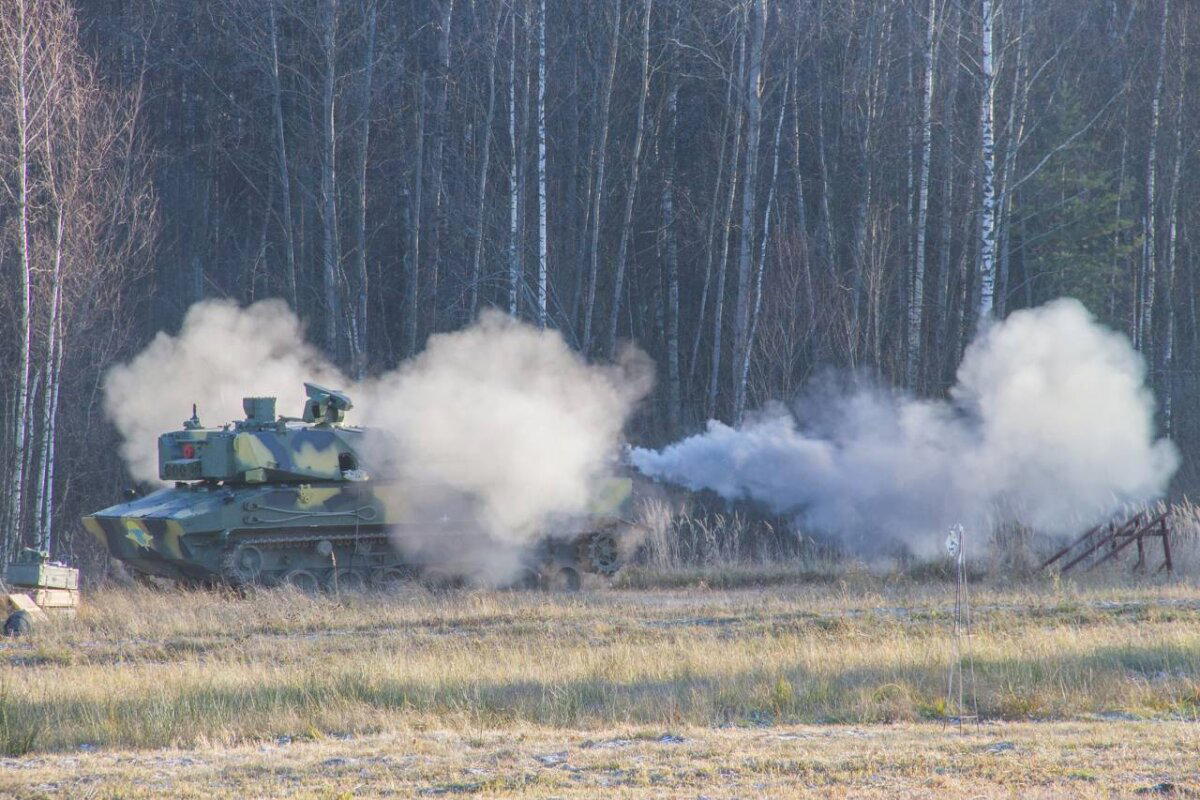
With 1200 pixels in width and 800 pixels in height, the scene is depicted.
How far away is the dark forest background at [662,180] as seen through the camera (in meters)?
29.5

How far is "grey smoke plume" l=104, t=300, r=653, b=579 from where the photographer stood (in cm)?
1995

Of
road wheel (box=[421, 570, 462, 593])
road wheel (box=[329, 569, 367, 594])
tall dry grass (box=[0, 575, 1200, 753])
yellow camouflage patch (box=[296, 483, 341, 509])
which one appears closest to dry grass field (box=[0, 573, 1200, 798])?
tall dry grass (box=[0, 575, 1200, 753])

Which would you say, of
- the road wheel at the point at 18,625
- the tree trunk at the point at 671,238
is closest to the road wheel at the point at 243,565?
the road wheel at the point at 18,625

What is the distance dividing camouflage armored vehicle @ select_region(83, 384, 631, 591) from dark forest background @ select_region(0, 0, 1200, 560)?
8.22 meters

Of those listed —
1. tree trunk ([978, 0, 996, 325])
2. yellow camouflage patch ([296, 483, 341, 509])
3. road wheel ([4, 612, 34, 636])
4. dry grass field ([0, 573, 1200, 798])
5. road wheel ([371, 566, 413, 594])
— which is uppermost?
tree trunk ([978, 0, 996, 325])

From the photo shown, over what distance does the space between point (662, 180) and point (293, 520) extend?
1806 cm

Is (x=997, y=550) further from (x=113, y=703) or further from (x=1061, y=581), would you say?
(x=113, y=703)

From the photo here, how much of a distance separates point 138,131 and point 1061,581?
2253 centimetres

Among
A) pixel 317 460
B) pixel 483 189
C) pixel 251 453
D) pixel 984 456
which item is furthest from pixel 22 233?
pixel 984 456

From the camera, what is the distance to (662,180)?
34.6 meters

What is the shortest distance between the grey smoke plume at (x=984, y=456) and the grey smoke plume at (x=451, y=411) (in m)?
1.80

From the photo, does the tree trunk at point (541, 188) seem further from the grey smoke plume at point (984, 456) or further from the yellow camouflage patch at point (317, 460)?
the yellow camouflage patch at point (317, 460)

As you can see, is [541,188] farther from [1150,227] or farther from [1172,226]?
[1172,226]

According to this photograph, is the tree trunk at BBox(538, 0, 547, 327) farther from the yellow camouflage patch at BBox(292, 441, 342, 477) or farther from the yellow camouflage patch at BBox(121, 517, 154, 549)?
the yellow camouflage patch at BBox(121, 517, 154, 549)
